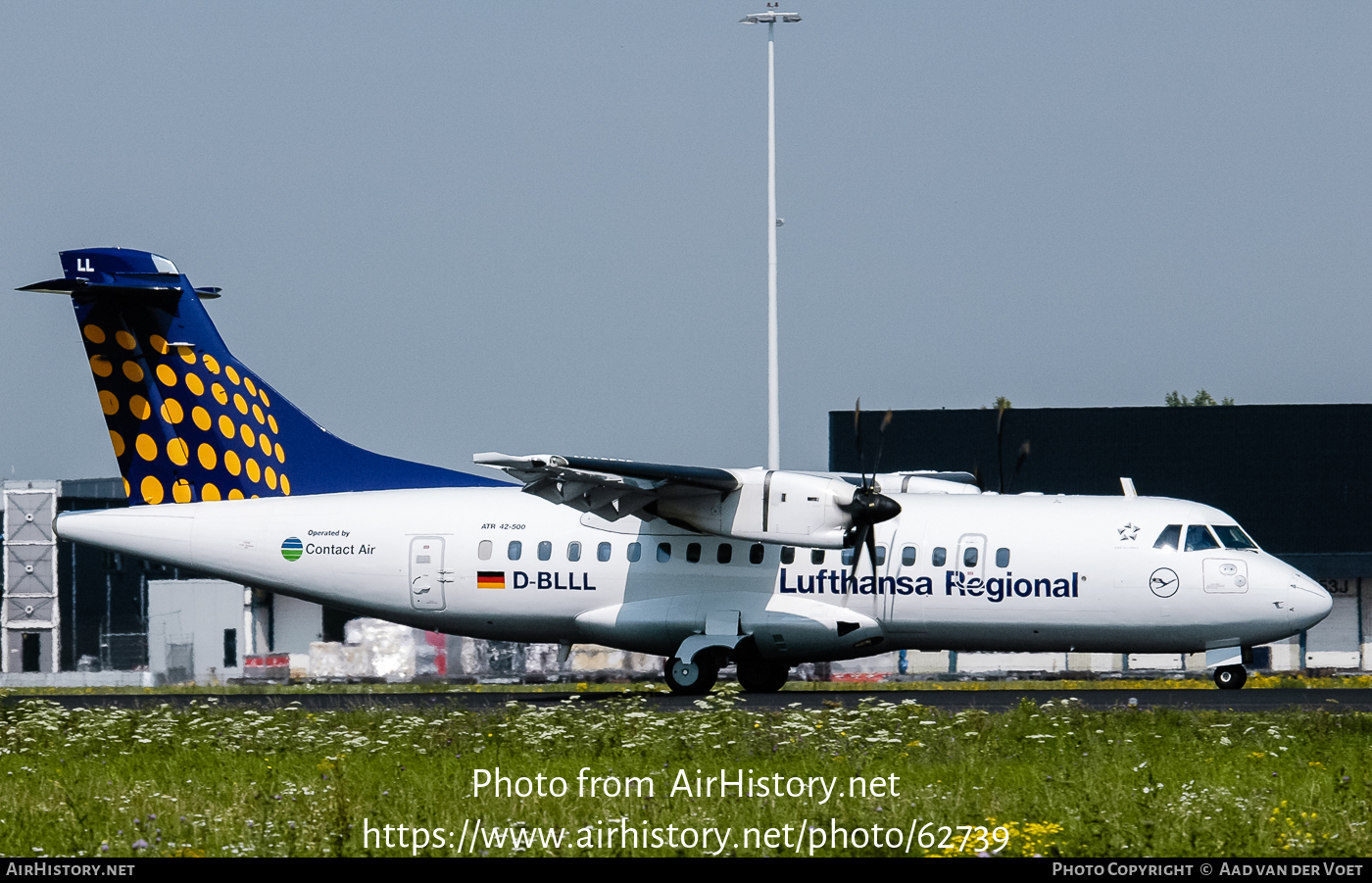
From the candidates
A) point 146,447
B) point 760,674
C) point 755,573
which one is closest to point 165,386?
point 146,447

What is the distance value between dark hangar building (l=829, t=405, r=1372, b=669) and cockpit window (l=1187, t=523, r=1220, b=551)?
19147 millimetres

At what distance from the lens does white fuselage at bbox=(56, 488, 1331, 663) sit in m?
23.2

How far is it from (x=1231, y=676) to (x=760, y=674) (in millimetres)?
7493

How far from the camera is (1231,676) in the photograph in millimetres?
24328

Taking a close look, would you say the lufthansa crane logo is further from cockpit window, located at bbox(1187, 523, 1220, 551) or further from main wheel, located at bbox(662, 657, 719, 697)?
main wheel, located at bbox(662, 657, 719, 697)

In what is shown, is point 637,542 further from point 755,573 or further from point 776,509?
point 776,509

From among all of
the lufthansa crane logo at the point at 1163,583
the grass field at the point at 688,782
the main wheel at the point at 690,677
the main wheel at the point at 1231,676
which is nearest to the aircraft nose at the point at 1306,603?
the main wheel at the point at 1231,676

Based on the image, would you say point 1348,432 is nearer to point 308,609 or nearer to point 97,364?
point 308,609

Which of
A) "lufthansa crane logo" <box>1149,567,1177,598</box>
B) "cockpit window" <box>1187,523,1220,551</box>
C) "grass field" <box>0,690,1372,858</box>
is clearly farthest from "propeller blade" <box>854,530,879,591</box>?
"cockpit window" <box>1187,523,1220,551</box>

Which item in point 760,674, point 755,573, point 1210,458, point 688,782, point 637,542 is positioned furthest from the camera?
point 1210,458

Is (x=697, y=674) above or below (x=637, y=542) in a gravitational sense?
below

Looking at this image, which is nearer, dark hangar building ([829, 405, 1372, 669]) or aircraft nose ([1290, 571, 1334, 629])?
aircraft nose ([1290, 571, 1334, 629])

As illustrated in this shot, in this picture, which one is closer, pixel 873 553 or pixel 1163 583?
pixel 1163 583

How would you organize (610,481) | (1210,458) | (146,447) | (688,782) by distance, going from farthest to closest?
1. (1210,458)
2. (146,447)
3. (610,481)
4. (688,782)
